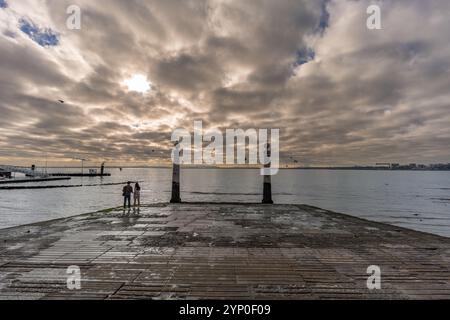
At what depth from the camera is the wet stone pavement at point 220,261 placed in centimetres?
470

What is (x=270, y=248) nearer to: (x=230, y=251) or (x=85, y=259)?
(x=230, y=251)

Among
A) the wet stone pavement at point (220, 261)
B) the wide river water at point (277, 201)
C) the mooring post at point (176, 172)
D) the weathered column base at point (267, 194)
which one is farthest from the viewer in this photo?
the wide river water at point (277, 201)

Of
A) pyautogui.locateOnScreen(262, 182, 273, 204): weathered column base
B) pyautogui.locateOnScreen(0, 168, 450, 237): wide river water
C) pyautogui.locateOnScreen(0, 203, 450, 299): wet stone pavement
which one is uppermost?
pyautogui.locateOnScreen(262, 182, 273, 204): weathered column base

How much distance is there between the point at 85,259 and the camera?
631 cm

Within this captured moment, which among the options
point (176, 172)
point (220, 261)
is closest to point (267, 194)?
point (176, 172)

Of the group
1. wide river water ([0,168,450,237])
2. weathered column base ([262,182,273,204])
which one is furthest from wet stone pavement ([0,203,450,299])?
wide river water ([0,168,450,237])

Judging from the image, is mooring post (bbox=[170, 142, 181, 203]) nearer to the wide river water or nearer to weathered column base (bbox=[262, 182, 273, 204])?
weathered column base (bbox=[262, 182, 273, 204])

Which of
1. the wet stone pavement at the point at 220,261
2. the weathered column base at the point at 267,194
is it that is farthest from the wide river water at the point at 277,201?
the wet stone pavement at the point at 220,261

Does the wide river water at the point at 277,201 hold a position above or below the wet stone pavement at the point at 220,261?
below

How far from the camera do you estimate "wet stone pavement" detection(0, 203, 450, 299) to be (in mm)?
4699

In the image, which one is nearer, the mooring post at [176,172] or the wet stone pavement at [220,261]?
the wet stone pavement at [220,261]

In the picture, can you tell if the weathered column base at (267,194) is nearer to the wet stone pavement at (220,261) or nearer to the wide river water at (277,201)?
the wet stone pavement at (220,261)
